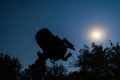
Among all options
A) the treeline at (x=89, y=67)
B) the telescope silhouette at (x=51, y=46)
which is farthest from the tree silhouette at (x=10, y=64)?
the telescope silhouette at (x=51, y=46)

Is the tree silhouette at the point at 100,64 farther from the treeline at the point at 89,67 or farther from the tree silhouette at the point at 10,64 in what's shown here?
the tree silhouette at the point at 10,64

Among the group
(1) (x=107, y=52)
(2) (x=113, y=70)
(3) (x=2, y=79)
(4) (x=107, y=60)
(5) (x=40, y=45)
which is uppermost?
(1) (x=107, y=52)

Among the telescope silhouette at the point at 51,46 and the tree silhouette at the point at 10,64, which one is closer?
the telescope silhouette at the point at 51,46

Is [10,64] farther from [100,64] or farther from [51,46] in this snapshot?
[51,46]

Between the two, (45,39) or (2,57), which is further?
(2,57)

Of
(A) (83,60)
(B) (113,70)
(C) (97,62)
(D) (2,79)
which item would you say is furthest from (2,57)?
(B) (113,70)

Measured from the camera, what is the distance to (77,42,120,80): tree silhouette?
3762cm

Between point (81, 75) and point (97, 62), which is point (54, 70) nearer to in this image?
point (81, 75)

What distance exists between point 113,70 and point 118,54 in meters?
4.81

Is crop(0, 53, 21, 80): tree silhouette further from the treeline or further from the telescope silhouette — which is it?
the telescope silhouette

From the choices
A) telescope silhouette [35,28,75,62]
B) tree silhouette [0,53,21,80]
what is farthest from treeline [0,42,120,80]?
telescope silhouette [35,28,75,62]

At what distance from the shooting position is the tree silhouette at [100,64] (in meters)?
37.6

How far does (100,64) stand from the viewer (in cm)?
3906

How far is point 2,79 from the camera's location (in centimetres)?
3378
